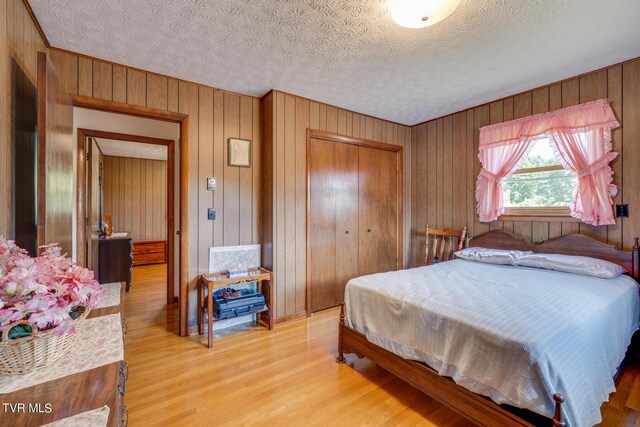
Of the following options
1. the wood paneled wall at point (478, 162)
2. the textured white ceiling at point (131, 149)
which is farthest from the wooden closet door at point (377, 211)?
the textured white ceiling at point (131, 149)

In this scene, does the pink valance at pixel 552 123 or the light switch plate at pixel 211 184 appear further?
the light switch plate at pixel 211 184

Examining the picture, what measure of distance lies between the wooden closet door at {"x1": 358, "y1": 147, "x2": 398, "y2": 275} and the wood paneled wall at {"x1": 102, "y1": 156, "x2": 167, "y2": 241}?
534 cm

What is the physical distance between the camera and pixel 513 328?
145cm

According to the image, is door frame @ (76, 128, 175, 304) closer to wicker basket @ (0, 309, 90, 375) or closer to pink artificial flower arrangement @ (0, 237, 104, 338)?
pink artificial flower arrangement @ (0, 237, 104, 338)

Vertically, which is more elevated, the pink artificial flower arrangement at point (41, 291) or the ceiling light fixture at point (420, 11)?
the ceiling light fixture at point (420, 11)

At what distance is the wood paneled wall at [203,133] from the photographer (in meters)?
2.49

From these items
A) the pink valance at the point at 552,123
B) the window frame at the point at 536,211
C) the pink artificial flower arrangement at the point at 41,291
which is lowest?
the pink artificial flower arrangement at the point at 41,291

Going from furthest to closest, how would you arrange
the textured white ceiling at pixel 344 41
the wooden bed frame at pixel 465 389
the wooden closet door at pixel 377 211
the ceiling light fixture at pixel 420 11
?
the wooden closet door at pixel 377 211
the textured white ceiling at pixel 344 41
the ceiling light fixture at pixel 420 11
the wooden bed frame at pixel 465 389

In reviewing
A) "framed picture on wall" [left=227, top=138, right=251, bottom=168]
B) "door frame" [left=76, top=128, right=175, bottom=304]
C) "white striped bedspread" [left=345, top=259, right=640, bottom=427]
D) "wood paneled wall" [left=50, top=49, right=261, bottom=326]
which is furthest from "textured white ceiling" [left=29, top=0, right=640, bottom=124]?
"white striped bedspread" [left=345, top=259, right=640, bottom=427]

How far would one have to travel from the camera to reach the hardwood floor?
1.75 metres

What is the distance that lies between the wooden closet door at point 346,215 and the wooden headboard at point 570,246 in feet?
5.04

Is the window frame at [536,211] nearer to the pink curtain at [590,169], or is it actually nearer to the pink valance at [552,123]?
the pink curtain at [590,169]

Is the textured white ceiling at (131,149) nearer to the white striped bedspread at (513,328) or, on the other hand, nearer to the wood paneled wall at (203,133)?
the wood paneled wall at (203,133)

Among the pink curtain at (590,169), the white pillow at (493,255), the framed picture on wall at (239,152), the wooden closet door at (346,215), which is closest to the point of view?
the pink curtain at (590,169)
